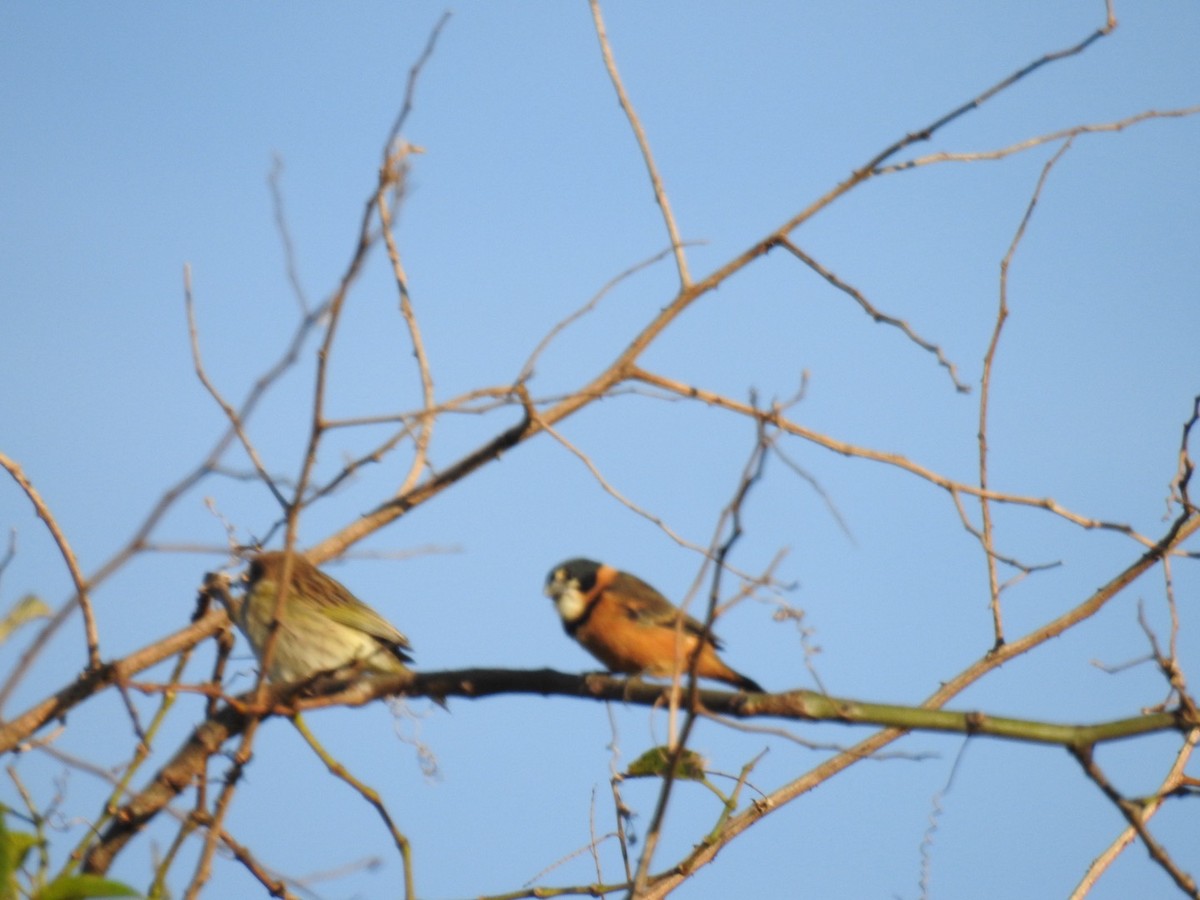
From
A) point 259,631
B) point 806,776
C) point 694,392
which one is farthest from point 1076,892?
point 259,631

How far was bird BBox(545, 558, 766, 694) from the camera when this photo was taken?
538 centimetres

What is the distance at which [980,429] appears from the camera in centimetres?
344

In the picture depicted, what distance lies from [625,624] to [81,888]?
12.1 ft

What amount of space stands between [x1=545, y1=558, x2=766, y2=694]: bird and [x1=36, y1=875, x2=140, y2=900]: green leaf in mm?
3341

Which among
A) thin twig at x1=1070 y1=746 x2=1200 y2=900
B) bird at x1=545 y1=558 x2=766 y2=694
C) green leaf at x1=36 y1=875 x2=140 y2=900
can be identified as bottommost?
green leaf at x1=36 y1=875 x2=140 y2=900

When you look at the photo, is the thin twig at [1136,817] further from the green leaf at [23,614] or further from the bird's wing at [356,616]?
the bird's wing at [356,616]

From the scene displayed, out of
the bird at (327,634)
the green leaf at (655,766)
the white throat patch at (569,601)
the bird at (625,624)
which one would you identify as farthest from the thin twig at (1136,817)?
the bird at (327,634)

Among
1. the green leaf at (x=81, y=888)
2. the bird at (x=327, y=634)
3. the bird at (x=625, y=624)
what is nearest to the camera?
the green leaf at (x=81, y=888)

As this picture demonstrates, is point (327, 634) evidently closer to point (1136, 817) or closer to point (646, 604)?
point (646, 604)

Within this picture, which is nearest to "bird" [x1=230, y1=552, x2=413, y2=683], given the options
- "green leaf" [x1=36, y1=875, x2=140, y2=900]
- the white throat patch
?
the white throat patch

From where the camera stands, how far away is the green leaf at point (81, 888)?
Result: 1869 mm

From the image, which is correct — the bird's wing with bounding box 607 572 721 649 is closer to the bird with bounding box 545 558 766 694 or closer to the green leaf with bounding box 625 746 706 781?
the bird with bounding box 545 558 766 694

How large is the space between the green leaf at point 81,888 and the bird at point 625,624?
3.34 m

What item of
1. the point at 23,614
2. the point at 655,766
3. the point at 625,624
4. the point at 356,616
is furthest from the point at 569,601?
the point at 23,614
